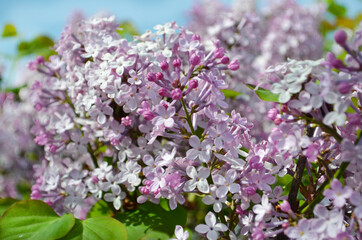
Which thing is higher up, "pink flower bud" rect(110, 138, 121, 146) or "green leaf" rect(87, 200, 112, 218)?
"pink flower bud" rect(110, 138, 121, 146)

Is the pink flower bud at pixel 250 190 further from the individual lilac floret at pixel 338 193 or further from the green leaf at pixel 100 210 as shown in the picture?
the green leaf at pixel 100 210

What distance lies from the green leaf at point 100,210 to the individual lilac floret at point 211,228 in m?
0.42

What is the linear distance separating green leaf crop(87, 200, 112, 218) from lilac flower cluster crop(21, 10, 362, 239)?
0.08 m

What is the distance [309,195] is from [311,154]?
0.41ft

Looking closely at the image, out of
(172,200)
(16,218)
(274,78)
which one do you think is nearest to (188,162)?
(172,200)

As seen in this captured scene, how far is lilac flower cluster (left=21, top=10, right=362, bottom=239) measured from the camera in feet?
1.99

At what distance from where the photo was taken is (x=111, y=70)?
87 centimetres

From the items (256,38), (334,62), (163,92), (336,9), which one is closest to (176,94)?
(163,92)

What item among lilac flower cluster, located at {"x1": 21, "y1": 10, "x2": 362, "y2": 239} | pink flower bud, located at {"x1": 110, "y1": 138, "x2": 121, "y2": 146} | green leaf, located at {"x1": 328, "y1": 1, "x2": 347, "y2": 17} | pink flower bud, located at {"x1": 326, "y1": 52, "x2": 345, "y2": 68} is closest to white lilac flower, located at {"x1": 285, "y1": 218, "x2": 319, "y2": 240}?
lilac flower cluster, located at {"x1": 21, "y1": 10, "x2": 362, "y2": 239}

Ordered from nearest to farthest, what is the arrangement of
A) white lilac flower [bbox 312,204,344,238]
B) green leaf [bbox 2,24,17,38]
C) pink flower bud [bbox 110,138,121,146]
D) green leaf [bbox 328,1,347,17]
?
1. white lilac flower [bbox 312,204,344,238]
2. pink flower bud [bbox 110,138,121,146]
3. green leaf [bbox 2,24,17,38]
4. green leaf [bbox 328,1,347,17]

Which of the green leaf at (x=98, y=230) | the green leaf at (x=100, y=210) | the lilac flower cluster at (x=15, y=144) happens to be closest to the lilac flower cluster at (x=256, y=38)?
the green leaf at (x=98, y=230)

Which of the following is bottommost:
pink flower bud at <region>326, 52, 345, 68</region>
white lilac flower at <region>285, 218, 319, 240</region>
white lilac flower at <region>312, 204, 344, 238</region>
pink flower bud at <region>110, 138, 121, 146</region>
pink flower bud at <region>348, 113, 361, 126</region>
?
white lilac flower at <region>285, 218, 319, 240</region>

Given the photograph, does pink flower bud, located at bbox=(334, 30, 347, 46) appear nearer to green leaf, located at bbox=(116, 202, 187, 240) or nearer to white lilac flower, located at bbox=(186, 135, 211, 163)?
white lilac flower, located at bbox=(186, 135, 211, 163)

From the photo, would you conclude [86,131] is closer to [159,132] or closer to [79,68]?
[79,68]
